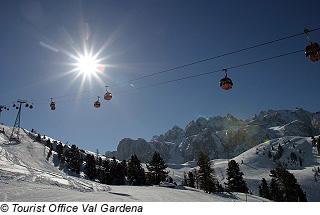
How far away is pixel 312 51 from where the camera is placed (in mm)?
9727

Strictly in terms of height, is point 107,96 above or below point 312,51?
above

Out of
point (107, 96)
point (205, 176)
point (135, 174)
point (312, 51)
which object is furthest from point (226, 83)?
point (135, 174)

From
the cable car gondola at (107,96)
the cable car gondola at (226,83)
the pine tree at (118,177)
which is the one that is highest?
the cable car gondola at (107,96)

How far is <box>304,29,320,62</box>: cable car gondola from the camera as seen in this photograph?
9.60 m

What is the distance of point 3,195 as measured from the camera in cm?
976

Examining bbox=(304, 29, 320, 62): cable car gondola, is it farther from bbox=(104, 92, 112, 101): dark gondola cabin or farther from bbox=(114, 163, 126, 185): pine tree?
bbox=(114, 163, 126, 185): pine tree

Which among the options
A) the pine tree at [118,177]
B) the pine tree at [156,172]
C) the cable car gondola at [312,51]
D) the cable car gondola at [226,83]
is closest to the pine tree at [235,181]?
the pine tree at [156,172]

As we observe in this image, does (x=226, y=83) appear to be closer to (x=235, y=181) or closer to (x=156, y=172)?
(x=156, y=172)

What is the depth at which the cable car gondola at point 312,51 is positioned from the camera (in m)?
9.60

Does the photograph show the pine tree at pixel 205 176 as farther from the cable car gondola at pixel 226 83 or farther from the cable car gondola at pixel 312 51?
the cable car gondola at pixel 312 51

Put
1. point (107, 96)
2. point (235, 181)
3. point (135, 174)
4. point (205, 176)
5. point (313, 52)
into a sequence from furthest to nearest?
point (135, 174), point (235, 181), point (205, 176), point (107, 96), point (313, 52)

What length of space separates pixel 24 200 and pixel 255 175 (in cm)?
21525
